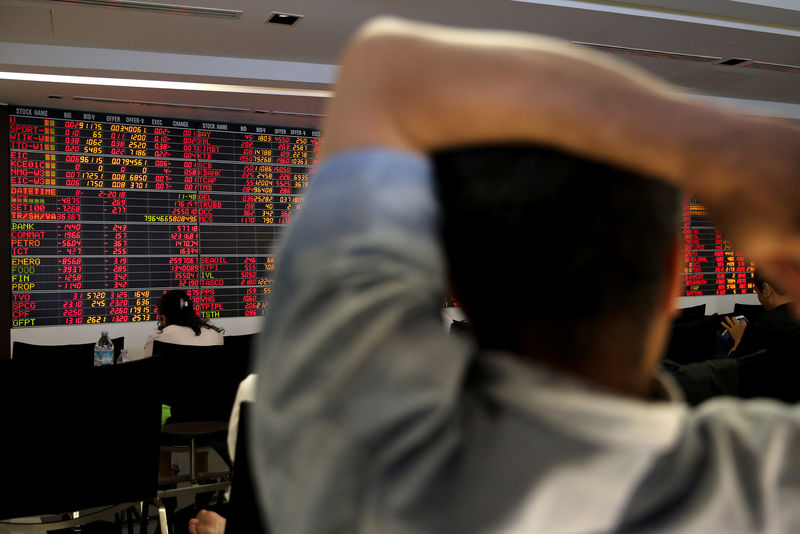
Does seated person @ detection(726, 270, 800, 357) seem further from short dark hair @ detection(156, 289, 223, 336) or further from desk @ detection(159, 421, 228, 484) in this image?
short dark hair @ detection(156, 289, 223, 336)

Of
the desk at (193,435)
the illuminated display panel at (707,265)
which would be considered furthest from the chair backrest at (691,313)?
the desk at (193,435)

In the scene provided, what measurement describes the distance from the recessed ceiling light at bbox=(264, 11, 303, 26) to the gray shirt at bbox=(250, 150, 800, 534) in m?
3.99

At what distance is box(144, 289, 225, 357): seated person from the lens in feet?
15.3

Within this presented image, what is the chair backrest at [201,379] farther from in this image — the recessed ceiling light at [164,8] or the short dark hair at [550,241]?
the short dark hair at [550,241]

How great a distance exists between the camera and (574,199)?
0.36m

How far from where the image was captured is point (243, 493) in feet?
4.43

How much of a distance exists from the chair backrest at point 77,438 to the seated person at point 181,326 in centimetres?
229

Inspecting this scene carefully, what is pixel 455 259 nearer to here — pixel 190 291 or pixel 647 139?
pixel 647 139

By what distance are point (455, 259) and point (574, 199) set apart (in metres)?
0.07

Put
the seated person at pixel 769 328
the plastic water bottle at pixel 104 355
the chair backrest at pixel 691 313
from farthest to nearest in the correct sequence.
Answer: the chair backrest at pixel 691 313 → the plastic water bottle at pixel 104 355 → the seated person at pixel 769 328

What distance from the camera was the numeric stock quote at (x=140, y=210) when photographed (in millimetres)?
5355

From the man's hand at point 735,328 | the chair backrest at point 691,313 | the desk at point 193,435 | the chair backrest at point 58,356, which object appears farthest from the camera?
the chair backrest at point 691,313

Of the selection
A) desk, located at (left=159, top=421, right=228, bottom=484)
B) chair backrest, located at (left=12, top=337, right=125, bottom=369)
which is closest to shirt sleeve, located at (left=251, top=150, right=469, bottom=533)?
desk, located at (left=159, top=421, right=228, bottom=484)

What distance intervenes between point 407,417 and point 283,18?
13.6ft
